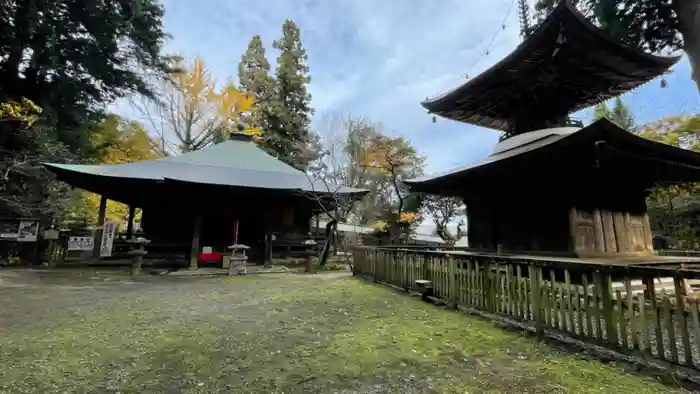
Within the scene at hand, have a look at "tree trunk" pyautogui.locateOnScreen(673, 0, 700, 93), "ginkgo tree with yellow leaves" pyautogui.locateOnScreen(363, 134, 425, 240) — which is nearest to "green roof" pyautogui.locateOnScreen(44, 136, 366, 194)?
"ginkgo tree with yellow leaves" pyautogui.locateOnScreen(363, 134, 425, 240)

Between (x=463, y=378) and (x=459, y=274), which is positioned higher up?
(x=459, y=274)

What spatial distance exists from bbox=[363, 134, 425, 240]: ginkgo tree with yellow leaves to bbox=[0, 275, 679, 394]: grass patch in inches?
603

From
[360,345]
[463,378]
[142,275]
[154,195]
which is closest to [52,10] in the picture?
[154,195]

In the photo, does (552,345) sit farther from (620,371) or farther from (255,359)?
(255,359)

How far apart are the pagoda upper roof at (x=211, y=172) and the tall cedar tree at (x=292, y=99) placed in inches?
255

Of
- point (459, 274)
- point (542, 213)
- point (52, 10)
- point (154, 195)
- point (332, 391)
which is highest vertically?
point (52, 10)

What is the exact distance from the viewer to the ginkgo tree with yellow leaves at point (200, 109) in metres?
22.1

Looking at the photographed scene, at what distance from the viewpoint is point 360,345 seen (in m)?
3.89

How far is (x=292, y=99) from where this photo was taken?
958 inches

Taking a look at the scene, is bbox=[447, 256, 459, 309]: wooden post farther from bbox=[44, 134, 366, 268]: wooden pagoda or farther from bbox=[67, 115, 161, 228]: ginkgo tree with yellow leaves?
bbox=[67, 115, 161, 228]: ginkgo tree with yellow leaves

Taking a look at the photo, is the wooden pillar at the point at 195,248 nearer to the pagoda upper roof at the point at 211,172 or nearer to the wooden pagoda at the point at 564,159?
the pagoda upper roof at the point at 211,172

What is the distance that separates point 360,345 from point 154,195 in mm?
10913

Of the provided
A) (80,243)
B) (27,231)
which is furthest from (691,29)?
(27,231)

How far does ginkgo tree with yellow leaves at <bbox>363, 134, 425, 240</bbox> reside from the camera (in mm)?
21672
